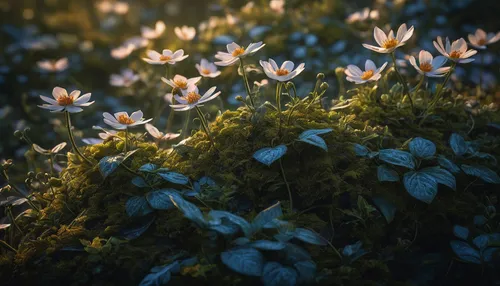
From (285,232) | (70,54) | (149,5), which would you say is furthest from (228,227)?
(149,5)

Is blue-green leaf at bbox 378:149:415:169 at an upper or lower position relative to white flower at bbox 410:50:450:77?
lower

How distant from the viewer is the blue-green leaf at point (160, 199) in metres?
1.47

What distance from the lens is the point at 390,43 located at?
1.79m

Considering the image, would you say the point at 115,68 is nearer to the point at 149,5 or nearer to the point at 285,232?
the point at 149,5

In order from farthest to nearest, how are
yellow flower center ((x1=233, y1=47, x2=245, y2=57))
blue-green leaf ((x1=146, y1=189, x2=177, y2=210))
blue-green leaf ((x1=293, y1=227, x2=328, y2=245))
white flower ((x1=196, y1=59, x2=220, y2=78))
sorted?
1. white flower ((x1=196, y1=59, x2=220, y2=78))
2. yellow flower center ((x1=233, y1=47, x2=245, y2=57))
3. blue-green leaf ((x1=146, y1=189, x2=177, y2=210))
4. blue-green leaf ((x1=293, y1=227, x2=328, y2=245))

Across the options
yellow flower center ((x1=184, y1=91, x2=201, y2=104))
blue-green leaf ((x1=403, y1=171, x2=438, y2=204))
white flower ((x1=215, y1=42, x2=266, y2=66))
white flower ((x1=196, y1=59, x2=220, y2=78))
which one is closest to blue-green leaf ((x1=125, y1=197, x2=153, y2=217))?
yellow flower center ((x1=184, y1=91, x2=201, y2=104))

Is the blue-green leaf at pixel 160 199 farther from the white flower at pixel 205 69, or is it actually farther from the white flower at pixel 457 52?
the white flower at pixel 457 52

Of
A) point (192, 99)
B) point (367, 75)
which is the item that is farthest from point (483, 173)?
point (192, 99)

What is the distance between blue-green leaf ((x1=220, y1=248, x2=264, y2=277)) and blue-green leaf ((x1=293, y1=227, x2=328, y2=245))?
0.12 meters

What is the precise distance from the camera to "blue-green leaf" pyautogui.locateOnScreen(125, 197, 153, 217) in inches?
58.8

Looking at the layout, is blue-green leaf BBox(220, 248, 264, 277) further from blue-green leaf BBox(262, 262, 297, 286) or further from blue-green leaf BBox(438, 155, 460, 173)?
blue-green leaf BBox(438, 155, 460, 173)

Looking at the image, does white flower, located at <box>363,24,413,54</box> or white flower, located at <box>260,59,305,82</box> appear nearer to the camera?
white flower, located at <box>260,59,305,82</box>

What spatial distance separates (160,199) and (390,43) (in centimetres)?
98

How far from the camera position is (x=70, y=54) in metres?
4.27
